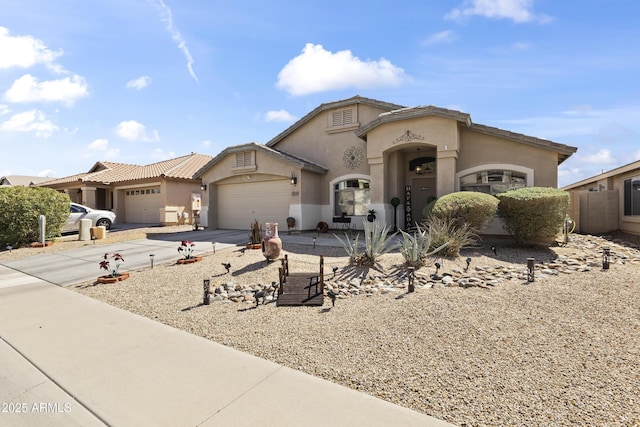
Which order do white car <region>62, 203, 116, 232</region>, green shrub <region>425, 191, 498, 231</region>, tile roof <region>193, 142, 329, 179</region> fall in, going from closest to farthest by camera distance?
green shrub <region>425, 191, 498, 231</region> < tile roof <region>193, 142, 329, 179</region> < white car <region>62, 203, 116, 232</region>

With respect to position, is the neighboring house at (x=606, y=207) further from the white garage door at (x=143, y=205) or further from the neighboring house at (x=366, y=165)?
the white garage door at (x=143, y=205)

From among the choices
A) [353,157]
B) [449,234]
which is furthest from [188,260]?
[353,157]

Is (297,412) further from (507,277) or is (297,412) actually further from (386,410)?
(507,277)

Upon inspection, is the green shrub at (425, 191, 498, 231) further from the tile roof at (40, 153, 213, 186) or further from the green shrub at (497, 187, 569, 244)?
the tile roof at (40, 153, 213, 186)

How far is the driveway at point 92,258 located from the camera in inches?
335

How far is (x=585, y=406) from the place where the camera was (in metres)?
2.83

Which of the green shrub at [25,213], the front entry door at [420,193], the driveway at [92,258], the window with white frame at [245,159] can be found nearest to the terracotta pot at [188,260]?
the driveway at [92,258]

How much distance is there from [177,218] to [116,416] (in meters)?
19.5

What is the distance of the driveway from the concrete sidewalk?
3761 mm

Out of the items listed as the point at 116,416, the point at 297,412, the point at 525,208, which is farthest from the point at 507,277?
the point at 116,416

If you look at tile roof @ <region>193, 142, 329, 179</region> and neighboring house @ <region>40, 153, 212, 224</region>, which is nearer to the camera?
tile roof @ <region>193, 142, 329, 179</region>

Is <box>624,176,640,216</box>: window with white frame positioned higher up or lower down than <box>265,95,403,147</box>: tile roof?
lower down

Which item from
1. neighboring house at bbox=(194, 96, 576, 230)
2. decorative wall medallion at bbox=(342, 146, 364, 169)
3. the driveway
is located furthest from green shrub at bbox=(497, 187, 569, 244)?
the driveway

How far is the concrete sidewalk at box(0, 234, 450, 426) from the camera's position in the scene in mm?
2840
